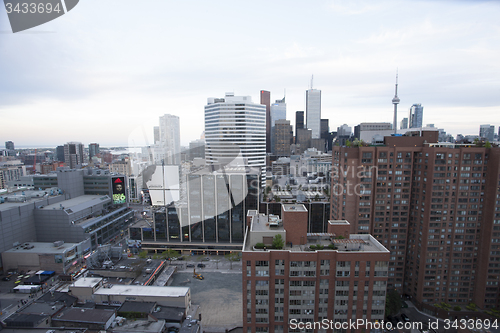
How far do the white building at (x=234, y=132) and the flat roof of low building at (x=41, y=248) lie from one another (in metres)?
41.5

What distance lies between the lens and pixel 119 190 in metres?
66.8

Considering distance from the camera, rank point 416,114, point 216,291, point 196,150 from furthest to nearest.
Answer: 1. point 416,114
2. point 196,150
3. point 216,291

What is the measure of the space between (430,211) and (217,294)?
34700mm

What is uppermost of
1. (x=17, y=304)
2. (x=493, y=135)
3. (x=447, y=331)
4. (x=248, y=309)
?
(x=493, y=135)

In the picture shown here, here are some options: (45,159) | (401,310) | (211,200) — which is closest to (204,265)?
(211,200)

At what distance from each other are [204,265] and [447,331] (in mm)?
38767

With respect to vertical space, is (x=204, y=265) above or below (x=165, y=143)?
below

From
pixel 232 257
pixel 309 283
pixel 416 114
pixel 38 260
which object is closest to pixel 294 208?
pixel 309 283

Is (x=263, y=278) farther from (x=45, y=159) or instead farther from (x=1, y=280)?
(x=45, y=159)

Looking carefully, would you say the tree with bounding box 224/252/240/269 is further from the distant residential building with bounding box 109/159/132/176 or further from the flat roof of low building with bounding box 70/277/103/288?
the distant residential building with bounding box 109/159/132/176

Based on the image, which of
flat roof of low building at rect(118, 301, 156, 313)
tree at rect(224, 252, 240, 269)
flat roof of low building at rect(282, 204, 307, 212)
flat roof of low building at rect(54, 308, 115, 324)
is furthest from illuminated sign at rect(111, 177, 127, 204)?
flat roof of low building at rect(282, 204, 307, 212)

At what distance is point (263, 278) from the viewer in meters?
22.1

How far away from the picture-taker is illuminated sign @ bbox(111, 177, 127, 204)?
217ft

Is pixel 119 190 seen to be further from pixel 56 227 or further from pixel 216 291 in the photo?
pixel 216 291
